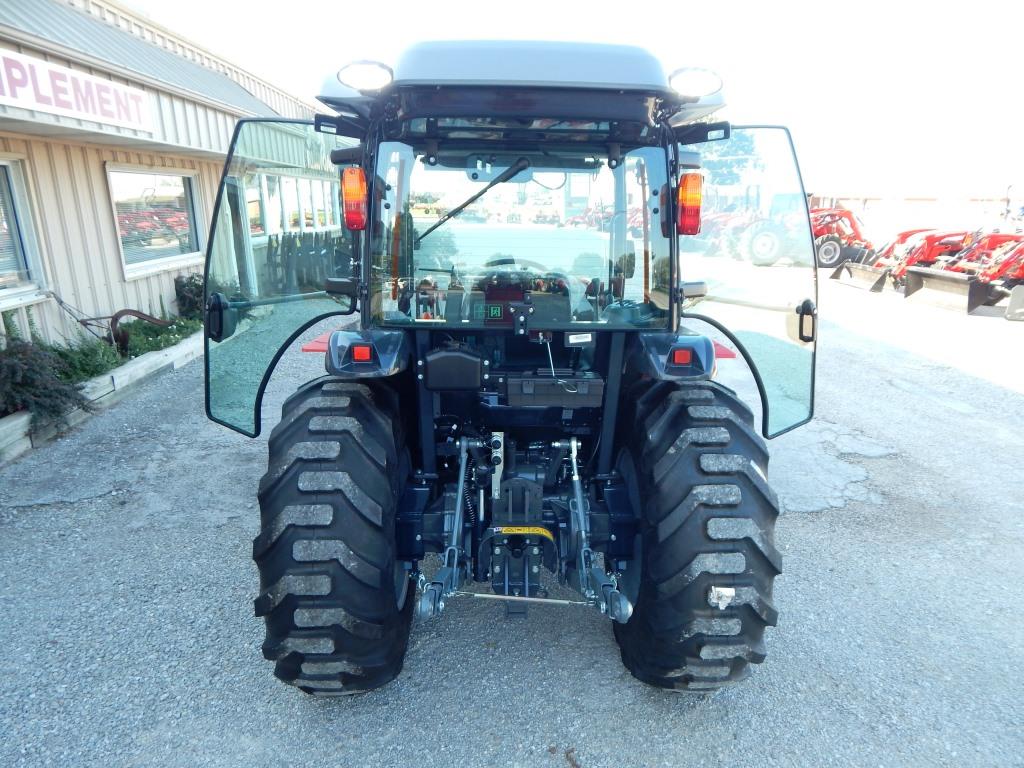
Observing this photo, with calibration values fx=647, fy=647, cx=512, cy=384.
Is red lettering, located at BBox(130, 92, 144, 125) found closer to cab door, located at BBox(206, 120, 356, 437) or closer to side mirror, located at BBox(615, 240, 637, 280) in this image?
cab door, located at BBox(206, 120, 356, 437)

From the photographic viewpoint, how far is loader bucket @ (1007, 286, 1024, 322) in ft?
32.0

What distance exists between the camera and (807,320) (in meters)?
3.04

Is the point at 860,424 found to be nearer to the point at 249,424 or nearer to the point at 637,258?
the point at 637,258

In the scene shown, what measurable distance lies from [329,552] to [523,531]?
0.68 meters

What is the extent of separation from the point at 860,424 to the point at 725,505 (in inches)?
164

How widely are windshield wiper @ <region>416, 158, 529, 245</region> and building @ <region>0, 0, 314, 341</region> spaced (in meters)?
3.94

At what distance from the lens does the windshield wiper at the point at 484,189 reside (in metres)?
2.30

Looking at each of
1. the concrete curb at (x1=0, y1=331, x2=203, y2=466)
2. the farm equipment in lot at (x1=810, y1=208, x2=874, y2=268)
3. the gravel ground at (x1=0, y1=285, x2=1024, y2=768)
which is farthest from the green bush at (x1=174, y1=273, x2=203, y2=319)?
the farm equipment in lot at (x1=810, y1=208, x2=874, y2=268)

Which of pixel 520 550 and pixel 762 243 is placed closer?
pixel 520 550

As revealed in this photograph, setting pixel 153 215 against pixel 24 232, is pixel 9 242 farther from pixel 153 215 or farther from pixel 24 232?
pixel 153 215

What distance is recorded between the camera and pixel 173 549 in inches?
135

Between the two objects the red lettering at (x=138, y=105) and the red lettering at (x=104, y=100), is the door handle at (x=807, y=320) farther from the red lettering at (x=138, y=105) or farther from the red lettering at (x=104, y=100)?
the red lettering at (x=138, y=105)

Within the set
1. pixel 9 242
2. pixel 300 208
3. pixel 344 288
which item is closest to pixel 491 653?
pixel 344 288

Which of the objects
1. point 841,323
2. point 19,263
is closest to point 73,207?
point 19,263
